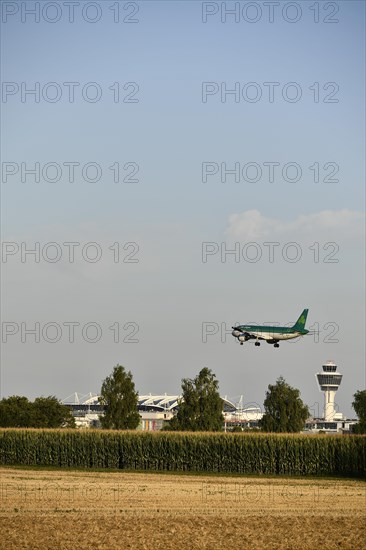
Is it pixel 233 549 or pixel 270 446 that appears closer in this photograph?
pixel 233 549

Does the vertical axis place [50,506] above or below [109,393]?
below

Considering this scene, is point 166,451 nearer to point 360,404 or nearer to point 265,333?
point 265,333

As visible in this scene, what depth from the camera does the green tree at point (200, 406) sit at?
338 ft

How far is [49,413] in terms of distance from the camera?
405ft

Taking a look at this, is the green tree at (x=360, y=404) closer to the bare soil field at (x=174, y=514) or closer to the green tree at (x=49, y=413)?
the green tree at (x=49, y=413)

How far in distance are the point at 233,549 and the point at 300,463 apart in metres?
45.2

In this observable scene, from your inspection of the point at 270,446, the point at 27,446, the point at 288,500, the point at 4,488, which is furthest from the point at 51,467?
the point at 288,500

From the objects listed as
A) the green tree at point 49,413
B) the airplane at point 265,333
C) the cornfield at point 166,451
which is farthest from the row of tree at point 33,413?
the cornfield at point 166,451

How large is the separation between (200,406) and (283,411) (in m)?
21.8

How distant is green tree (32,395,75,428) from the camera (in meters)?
121

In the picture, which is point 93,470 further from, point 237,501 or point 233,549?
point 233,549

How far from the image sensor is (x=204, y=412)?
341 ft

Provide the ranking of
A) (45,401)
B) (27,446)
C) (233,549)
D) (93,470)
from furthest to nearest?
1. (45,401)
2. (27,446)
3. (93,470)
4. (233,549)

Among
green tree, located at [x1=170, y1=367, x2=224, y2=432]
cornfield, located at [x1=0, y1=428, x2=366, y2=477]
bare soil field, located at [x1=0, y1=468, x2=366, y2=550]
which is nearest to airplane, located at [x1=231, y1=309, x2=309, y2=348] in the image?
green tree, located at [x1=170, y1=367, x2=224, y2=432]
